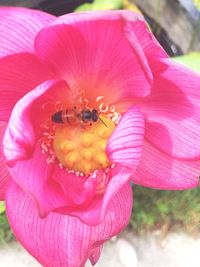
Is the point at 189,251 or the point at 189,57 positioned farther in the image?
the point at 189,251

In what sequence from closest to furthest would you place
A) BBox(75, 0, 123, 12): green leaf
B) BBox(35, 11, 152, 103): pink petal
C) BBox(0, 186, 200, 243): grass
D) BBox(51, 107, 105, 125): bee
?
BBox(35, 11, 152, 103): pink petal < BBox(51, 107, 105, 125): bee < BBox(75, 0, 123, 12): green leaf < BBox(0, 186, 200, 243): grass

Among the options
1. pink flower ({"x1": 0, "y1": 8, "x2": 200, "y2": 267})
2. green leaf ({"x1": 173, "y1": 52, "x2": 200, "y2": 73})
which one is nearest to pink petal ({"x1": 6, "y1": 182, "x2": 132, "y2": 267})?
pink flower ({"x1": 0, "y1": 8, "x2": 200, "y2": 267})

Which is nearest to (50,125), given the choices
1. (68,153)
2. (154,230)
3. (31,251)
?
(68,153)

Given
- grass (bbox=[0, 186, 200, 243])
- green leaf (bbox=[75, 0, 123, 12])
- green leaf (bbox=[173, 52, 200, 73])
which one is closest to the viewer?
green leaf (bbox=[173, 52, 200, 73])

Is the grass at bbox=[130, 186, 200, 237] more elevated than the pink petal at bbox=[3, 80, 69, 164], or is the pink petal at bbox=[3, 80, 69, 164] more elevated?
→ the pink petal at bbox=[3, 80, 69, 164]

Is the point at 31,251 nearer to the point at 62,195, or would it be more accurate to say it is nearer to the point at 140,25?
the point at 62,195

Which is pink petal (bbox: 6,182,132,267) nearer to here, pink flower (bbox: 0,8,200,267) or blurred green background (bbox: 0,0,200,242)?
pink flower (bbox: 0,8,200,267)

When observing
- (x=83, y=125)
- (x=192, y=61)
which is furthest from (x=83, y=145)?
(x=192, y=61)

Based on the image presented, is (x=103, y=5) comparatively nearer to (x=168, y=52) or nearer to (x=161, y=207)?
(x=168, y=52)
